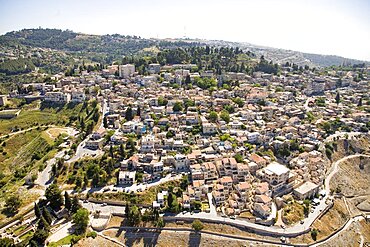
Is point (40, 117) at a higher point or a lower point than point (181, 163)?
lower

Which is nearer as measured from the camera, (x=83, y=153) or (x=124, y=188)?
(x=124, y=188)

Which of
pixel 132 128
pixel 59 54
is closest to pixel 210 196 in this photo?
pixel 132 128

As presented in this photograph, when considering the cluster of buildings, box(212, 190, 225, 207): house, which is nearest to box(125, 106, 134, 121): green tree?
the cluster of buildings

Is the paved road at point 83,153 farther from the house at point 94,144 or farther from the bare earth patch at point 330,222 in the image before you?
the bare earth patch at point 330,222

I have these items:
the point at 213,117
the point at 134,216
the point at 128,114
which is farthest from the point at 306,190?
the point at 128,114

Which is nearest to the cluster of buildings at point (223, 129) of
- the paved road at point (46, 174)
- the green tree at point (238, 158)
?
the green tree at point (238, 158)

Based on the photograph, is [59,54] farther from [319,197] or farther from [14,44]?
[319,197]

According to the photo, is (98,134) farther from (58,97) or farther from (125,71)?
(125,71)

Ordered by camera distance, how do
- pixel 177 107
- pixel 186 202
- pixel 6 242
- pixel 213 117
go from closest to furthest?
1. pixel 6 242
2. pixel 186 202
3. pixel 213 117
4. pixel 177 107

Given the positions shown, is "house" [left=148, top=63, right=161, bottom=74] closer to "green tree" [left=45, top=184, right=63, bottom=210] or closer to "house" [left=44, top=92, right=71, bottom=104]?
"house" [left=44, top=92, right=71, bottom=104]
